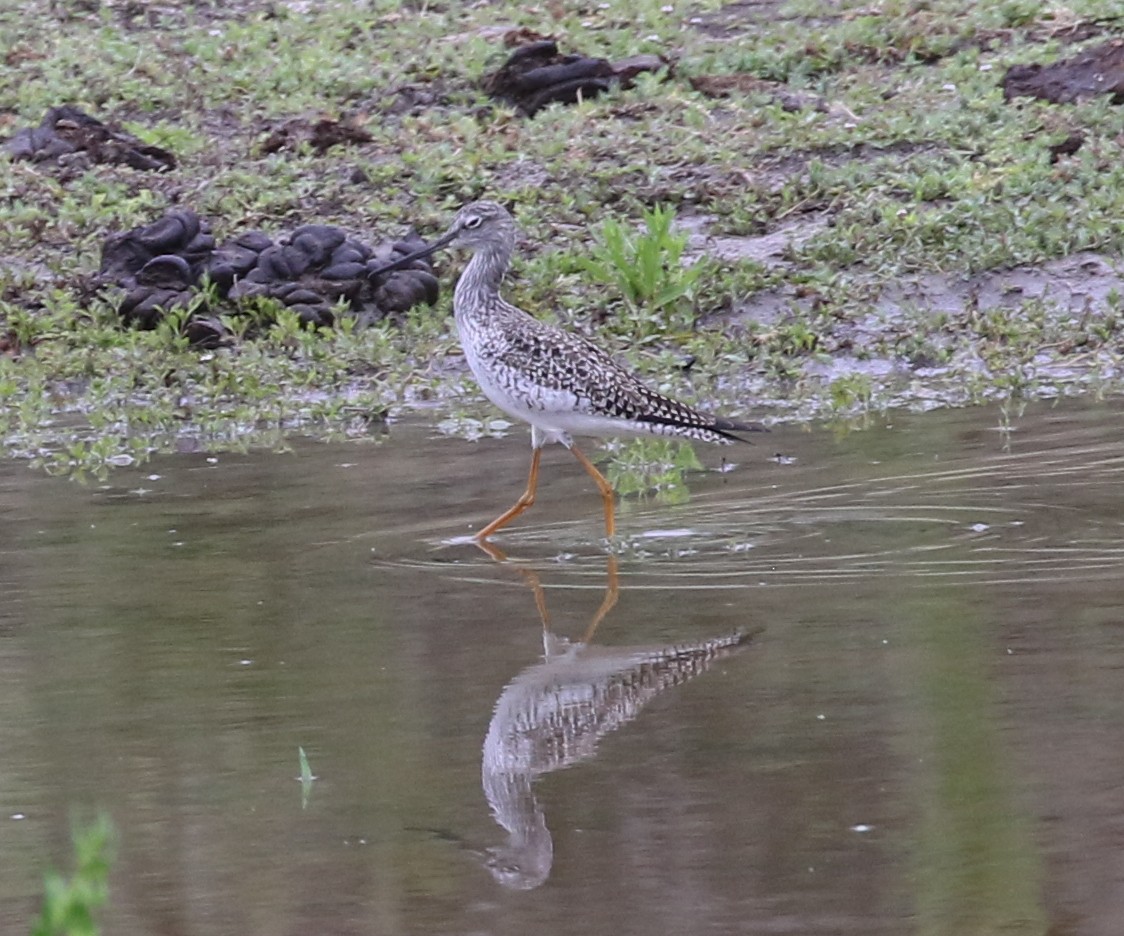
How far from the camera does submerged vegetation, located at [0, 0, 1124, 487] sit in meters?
11.5

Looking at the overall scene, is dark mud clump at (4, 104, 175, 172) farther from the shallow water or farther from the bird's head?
the shallow water

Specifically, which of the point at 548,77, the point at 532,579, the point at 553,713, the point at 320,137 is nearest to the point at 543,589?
the point at 532,579

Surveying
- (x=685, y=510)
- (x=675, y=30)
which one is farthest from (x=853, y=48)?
(x=685, y=510)

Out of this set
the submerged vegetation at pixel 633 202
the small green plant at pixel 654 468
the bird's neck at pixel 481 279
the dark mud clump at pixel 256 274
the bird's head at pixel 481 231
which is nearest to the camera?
the small green plant at pixel 654 468

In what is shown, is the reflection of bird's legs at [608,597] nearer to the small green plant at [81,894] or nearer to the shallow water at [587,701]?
the shallow water at [587,701]

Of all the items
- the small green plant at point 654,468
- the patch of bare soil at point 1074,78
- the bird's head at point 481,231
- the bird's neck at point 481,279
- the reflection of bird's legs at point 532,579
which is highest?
the patch of bare soil at point 1074,78

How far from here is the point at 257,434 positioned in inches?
428

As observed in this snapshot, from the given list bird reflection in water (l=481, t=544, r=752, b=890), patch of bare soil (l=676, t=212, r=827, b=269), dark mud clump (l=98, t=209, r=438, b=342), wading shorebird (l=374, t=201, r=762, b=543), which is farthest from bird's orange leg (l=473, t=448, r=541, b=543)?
patch of bare soil (l=676, t=212, r=827, b=269)

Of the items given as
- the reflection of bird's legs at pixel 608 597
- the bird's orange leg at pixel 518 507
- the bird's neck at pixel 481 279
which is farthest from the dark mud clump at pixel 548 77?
the reflection of bird's legs at pixel 608 597

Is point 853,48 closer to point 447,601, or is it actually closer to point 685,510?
point 685,510

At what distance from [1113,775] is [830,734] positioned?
755mm

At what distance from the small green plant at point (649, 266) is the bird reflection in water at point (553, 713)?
4.85 m

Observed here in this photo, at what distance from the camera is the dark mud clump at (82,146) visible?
1407cm

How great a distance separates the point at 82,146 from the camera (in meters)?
14.2
